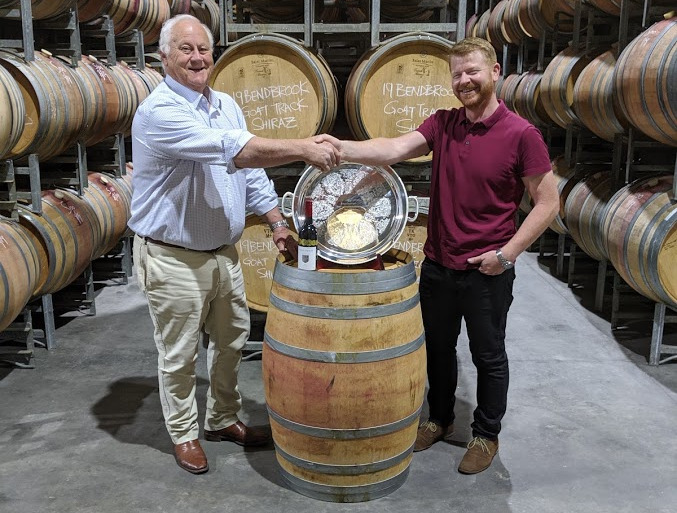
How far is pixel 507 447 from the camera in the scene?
3426 millimetres

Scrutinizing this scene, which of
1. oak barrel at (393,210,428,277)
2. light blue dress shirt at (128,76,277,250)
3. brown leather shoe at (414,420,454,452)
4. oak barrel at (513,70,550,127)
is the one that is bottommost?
brown leather shoe at (414,420,454,452)

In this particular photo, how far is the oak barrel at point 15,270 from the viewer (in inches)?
157

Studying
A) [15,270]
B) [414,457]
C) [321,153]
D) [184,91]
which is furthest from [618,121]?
[15,270]

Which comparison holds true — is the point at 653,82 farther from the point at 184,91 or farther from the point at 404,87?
the point at 184,91

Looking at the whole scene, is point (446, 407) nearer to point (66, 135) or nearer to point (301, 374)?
point (301, 374)

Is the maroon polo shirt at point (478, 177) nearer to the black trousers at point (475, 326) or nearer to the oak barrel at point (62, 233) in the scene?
the black trousers at point (475, 326)

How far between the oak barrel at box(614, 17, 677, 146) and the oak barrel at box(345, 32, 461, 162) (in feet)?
4.60

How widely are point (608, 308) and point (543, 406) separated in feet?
7.42

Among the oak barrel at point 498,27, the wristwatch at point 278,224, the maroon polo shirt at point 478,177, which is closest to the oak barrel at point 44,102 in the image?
the wristwatch at point 278,224

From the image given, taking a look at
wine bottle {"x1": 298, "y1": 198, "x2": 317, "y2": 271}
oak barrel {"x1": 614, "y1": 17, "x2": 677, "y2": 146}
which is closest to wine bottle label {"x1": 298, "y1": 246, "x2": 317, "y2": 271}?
wine bottle {"x1": 298, "y1": 198, "x2": 317, "y2": 271}

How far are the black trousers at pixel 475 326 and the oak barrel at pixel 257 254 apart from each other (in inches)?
56.6

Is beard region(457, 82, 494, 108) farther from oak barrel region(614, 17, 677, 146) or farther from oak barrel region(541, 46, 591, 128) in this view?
oak barrel region(541, 46, 591, 128)

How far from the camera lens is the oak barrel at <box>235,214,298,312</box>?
4395 mm

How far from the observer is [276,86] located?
4.05 meters
